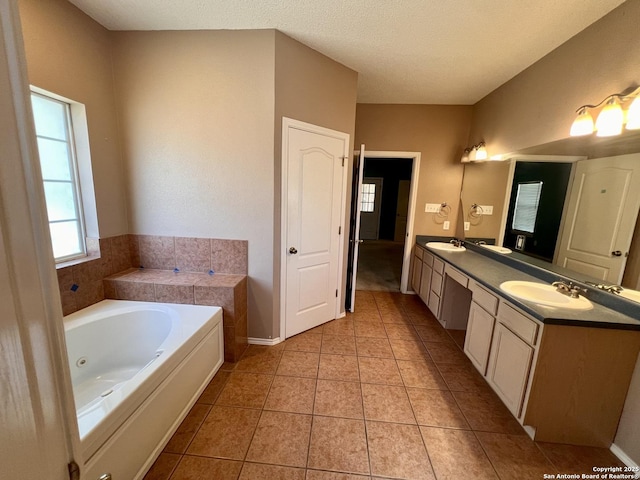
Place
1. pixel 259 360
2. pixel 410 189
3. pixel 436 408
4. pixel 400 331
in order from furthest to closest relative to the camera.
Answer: pixel 410 189 → pixel 400 331 → pixel 259 360 → pixel 436 408

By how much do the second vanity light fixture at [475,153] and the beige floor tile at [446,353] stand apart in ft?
7.07

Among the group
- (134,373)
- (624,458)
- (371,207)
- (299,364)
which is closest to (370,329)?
(299,364)

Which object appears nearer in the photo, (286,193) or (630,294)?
(630,294)

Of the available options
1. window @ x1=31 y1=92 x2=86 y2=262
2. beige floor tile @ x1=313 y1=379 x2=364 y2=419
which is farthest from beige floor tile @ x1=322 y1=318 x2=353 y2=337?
window @ x1=31 y1=92 x2=86 y2=262

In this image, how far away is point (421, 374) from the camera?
7.07 ft

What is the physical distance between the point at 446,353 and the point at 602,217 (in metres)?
1.58

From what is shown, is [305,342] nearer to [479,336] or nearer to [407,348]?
[407,348]

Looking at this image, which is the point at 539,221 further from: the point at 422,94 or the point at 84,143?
the point at 84,143

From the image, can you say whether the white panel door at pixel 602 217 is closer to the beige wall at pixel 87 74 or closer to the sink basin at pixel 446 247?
the sink basin at pixel 446 247

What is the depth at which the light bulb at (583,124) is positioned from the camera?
5.64 feet

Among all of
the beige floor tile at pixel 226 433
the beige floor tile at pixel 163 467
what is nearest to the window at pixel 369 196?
the beige floor tile at pixel 226 433

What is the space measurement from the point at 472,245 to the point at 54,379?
3527 millimetres

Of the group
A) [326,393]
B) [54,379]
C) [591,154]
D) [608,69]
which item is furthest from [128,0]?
[591,154]

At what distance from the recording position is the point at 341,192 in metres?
2.76
